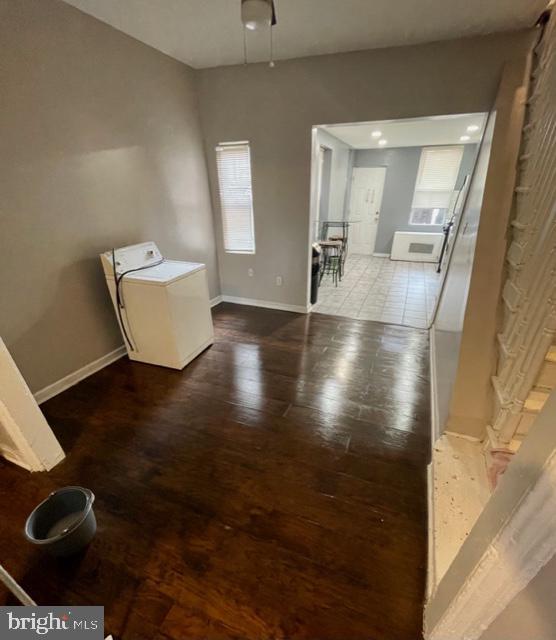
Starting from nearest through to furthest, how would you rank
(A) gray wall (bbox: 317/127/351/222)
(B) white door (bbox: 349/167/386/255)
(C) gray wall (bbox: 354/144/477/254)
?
(A) gray wall (bbox: 317/127/351/222) → (C) gray wall (bbox: 354/144/477/254) → (B) white door (bbox: 349/167/386/255)

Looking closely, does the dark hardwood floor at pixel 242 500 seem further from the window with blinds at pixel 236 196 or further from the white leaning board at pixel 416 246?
the white leaning board at pixel 416 246

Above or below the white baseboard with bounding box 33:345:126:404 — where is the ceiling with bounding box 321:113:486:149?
above

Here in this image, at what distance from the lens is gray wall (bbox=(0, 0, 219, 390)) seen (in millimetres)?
1771

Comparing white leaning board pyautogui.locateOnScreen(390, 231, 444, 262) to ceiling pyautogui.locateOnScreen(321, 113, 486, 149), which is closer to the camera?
ceiling pyautogui.locateOnScreen(321, 113, 486, 149)

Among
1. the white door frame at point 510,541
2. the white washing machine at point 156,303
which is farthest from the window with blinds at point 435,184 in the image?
the white door frame at point 510,541

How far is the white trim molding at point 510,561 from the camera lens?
0.50 m

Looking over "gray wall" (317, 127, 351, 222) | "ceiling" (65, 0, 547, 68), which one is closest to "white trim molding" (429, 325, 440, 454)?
"ceiling" (65, 0, 547, 68)

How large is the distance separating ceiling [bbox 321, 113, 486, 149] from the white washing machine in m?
2.96

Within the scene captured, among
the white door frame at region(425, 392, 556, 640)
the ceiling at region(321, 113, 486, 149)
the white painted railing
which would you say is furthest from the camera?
the ceiling at region(321, 113, 486, 149)

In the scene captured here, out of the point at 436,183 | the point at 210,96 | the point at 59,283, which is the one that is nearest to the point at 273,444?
the point at 59,283

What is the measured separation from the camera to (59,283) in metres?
2.12

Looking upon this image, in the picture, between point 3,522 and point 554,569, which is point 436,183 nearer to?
→ point 554,569

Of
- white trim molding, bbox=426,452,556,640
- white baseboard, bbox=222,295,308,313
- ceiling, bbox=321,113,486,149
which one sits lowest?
white baseboard, bbox=222,295,308,313

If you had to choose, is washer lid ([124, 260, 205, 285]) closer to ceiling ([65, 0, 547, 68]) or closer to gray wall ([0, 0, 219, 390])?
gray wall ([0, 0, 219, 390])
